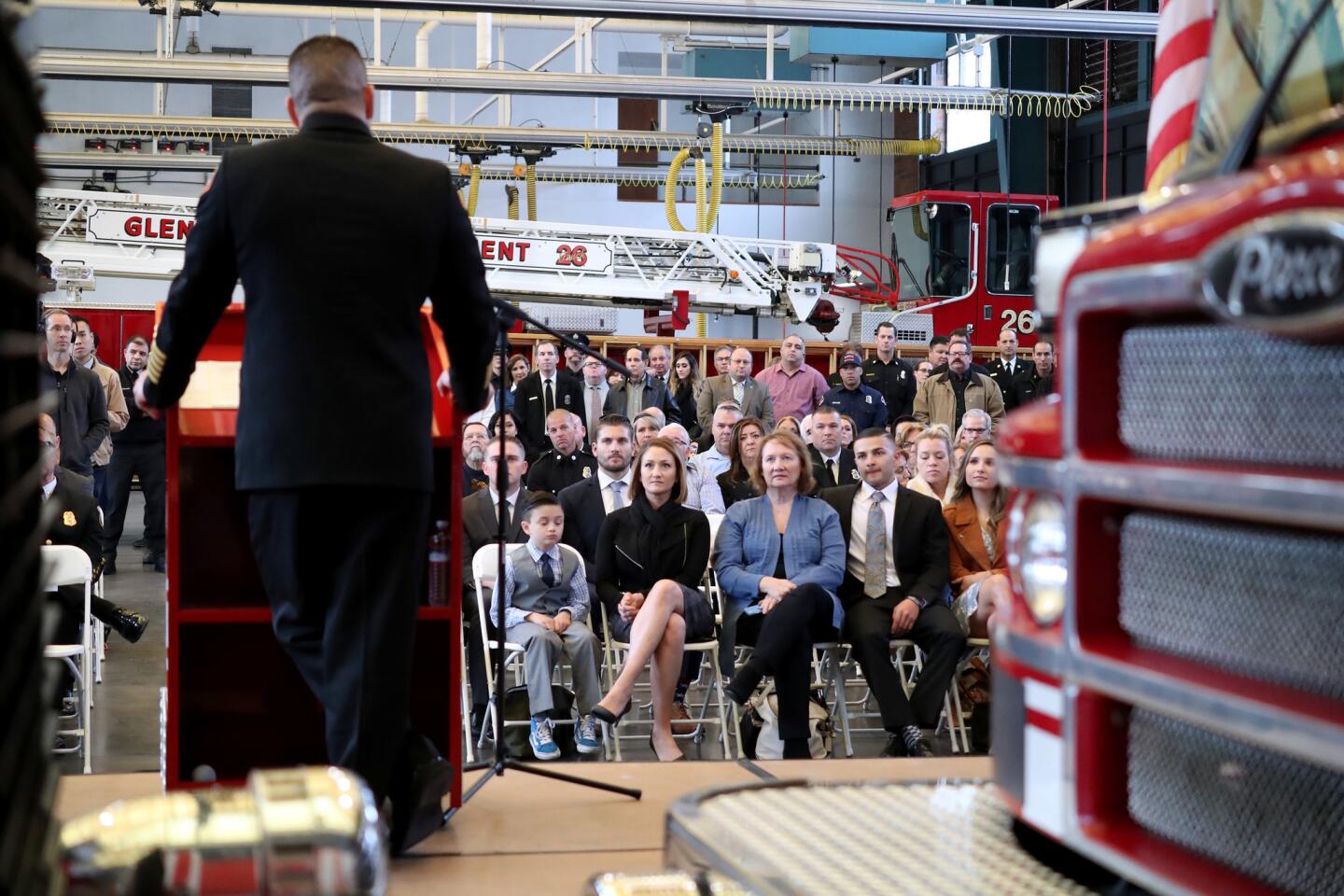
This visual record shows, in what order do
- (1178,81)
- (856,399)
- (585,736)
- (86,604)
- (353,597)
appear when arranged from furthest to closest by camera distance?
(856,399), (585,736), (86,604), (353,597), (1178,81)

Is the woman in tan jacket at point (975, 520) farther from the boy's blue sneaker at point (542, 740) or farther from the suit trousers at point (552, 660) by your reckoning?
the boy's blue sneaker at point (542, 740)

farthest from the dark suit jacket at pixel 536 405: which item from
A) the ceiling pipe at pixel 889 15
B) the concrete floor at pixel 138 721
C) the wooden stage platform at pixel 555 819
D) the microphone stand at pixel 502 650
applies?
the microphone stand at pixel 502 650

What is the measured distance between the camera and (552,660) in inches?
254

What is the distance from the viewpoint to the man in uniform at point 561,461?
364 inches

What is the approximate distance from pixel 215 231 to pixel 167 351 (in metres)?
0.28

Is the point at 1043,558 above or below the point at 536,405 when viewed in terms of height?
below

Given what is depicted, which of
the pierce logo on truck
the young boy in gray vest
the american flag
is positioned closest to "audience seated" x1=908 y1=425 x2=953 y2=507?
the young boy in gray vest

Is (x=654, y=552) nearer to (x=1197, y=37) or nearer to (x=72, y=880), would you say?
(x=1197, y=37)

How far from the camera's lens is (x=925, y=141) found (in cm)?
2219

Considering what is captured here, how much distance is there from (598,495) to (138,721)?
98.2 inches

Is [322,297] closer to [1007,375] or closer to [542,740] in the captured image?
[542,740]

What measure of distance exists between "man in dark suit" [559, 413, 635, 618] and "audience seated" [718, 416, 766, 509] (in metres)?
1.13

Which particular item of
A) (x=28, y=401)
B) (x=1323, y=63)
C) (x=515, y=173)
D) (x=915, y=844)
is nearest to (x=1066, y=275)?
(x=1323, y=63)

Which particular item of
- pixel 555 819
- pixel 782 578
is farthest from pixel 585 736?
pixel 555 819
